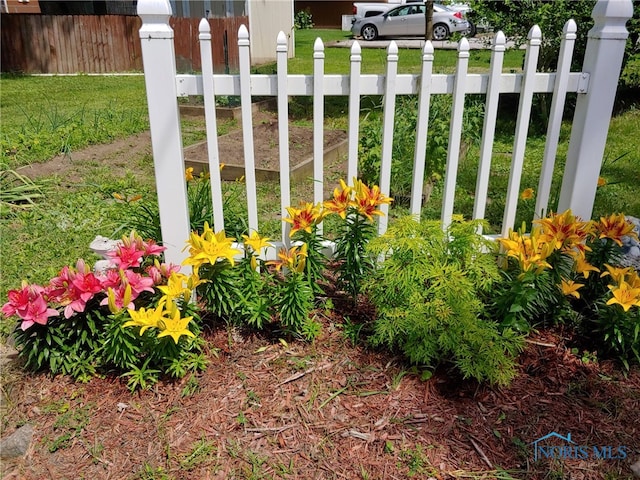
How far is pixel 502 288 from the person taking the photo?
264 cm

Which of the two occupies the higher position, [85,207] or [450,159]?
[450,159]

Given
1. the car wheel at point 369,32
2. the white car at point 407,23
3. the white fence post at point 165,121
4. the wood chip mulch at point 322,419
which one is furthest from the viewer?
the car wheel at point 369,32

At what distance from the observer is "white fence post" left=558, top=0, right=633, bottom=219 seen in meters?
2.63

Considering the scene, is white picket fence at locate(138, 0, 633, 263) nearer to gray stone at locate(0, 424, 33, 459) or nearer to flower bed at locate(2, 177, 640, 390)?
flower bed at locate(2, 177, 640, 390)

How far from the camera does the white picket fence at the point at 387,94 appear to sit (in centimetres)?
249

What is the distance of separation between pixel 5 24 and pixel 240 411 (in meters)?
15.0

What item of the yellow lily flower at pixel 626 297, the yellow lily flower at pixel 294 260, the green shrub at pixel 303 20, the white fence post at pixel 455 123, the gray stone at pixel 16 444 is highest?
the green shrub at pixel 303 20

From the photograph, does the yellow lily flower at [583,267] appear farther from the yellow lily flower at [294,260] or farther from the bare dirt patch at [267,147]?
the bare dirt patch at [267,147]

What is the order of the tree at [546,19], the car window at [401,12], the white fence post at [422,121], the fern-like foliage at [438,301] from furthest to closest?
the car window at [401,12] < the tree at [546,19] < the white fence post at [422,121] < the fern-like foliage at [438,301]

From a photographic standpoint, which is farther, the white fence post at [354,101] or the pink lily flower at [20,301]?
the white fence post at [354,101]

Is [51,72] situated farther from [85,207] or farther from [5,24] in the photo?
[85,207]

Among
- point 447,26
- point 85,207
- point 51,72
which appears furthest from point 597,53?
point 447,26

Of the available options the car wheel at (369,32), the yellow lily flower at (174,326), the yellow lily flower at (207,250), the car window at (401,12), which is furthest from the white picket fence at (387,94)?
the car wheel at (369,32)

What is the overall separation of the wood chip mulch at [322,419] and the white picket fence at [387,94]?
79 cm
